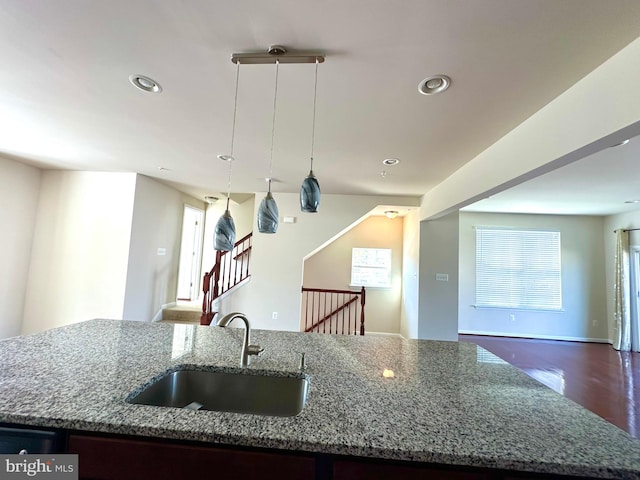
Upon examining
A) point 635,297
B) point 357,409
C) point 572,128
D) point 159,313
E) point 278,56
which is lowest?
point 159,313

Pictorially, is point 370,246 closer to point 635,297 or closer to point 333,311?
point 333,311

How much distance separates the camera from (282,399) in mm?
1339

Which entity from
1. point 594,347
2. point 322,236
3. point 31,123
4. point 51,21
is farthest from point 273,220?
point 594,347

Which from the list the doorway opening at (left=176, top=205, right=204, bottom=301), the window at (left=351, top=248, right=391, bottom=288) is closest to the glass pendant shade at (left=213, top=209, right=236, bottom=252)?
the window at (left=351, top=248, right=391, bottom=288)

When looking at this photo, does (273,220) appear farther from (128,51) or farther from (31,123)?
(31,123)

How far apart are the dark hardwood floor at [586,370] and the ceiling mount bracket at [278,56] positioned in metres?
4.08

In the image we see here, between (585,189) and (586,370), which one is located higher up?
(585,189)

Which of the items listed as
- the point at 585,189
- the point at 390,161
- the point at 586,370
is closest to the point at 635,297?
the point at 586,370

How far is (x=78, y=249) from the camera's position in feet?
14.0

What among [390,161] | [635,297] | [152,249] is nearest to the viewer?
[390,161]

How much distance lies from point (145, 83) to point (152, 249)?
3424 millimetres

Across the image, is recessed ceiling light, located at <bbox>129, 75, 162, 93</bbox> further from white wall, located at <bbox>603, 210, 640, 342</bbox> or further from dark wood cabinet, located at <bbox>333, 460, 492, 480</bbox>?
white wall, located at <bbox>603, 210, 640, 342</bbox>

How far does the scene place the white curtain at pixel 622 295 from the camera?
5.39 meters

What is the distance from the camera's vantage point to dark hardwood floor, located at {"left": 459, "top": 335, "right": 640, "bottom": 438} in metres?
3.04
